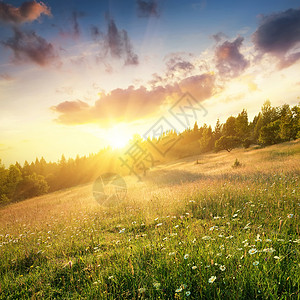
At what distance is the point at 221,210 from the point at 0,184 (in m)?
54.7

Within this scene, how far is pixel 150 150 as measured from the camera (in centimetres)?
6731

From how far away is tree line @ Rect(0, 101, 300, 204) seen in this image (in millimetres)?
39844

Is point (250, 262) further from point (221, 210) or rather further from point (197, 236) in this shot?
point (221, 210)

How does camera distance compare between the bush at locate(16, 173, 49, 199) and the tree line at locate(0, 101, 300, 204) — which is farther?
the bush at locate(16, 173, 49, 199)

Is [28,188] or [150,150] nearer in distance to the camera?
[28,188]

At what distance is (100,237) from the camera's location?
17.5 feet

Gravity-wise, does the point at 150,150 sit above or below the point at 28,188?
above

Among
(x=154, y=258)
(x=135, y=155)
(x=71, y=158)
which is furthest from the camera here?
(x=71, y=158)

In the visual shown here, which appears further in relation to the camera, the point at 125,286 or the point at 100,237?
the point at 100,237

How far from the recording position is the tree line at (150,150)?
39844 mm

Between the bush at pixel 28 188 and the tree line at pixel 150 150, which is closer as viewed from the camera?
the tree line at pixel 150 150

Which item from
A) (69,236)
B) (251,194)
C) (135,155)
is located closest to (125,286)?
(69,236)

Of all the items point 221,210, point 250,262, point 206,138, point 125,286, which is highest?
point 206,138

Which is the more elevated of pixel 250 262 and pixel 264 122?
pixel 264 122
